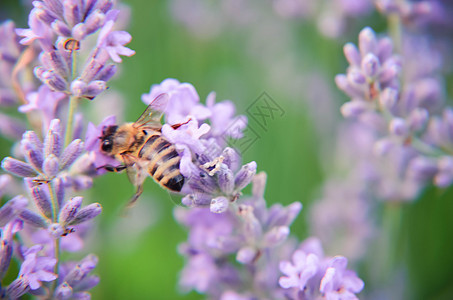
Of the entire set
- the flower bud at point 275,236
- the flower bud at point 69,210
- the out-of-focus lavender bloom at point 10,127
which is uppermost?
the out-of-focus lavender bloom at point 10,127

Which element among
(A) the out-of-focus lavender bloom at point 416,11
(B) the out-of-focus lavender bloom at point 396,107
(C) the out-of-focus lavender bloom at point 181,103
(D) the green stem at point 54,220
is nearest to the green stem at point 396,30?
(A) the out-of-focus lavender bloom at point 416,11

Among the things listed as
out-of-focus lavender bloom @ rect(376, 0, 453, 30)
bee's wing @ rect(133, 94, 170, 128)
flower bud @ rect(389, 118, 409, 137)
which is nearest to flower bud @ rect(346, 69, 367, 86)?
flower bud @ rect(389, 118, 409, 137)

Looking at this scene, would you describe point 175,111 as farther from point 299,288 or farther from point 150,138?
point 299,288

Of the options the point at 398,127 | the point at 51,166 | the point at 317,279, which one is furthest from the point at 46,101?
the point at 398,127

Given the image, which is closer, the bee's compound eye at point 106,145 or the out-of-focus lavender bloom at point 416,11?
the bee's compound eye at point 106,145

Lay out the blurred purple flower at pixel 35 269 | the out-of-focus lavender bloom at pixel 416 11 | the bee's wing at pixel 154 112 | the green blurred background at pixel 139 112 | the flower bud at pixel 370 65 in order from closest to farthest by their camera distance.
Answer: the blurred purple flower at pixel 35 269, the bee's wing at pixel 154 112, the flower bud at pixel 370 65, the out-of-focus lavender bloom at pixel 416 11, the green blurred background at pixel 139 112

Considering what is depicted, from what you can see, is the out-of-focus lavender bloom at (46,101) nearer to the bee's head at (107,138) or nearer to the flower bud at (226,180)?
the bee's head at (107,138)

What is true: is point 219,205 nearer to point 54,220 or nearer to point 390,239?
point 54,220

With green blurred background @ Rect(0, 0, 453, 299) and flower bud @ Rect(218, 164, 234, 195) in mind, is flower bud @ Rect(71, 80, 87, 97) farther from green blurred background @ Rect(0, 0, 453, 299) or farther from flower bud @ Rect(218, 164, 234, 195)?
green blurred background @ Rect(0, 0, 453, 299)
